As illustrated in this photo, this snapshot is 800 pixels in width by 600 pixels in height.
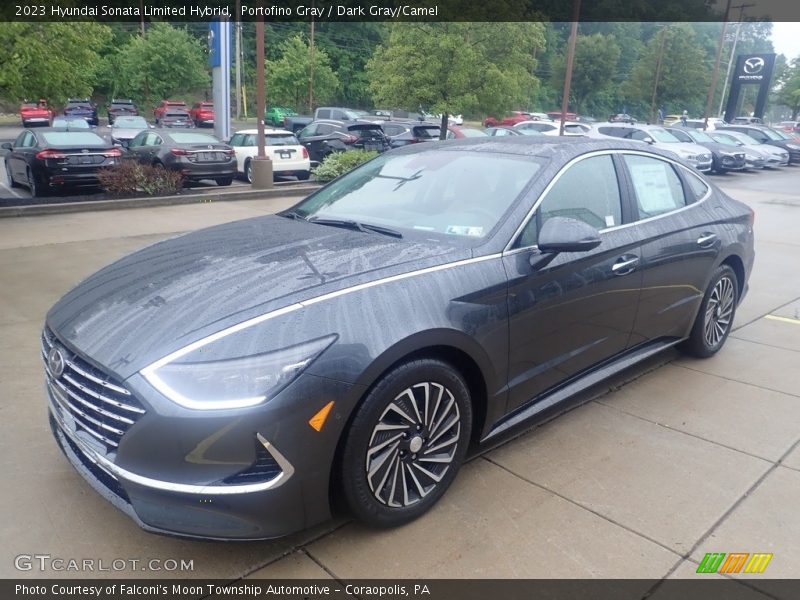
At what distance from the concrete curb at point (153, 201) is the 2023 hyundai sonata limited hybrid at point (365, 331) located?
7830 millimetres

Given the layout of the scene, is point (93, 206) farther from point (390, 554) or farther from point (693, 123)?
point (693, 123)

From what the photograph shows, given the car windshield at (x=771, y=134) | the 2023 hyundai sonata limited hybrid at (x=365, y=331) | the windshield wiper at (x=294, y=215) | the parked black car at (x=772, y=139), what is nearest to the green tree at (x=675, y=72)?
the car windshield at (x=771, y=134)

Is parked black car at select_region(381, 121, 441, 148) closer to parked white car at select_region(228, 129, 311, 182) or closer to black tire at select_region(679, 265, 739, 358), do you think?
parked white car at select_region(228, 129, 311, 182)

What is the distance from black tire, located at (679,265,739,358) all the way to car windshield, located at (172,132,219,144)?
37.5ft

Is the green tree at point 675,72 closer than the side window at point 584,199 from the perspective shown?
No

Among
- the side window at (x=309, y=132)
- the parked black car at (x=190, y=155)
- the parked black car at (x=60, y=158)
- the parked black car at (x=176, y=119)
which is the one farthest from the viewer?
the parked black car at (x=176, y=119)

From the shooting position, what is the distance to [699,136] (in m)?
23.5

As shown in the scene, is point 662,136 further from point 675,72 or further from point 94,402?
point 675,72

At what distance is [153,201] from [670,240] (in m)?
9.67

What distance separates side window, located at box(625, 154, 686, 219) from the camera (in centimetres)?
403

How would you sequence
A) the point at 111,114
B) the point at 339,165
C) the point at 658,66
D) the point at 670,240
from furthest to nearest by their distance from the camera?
the point at 658,66 → the point at 111,114 → the point at 339,165 → the point at 670,240

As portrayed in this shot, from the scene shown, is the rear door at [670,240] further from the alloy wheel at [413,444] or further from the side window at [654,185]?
the alloy wheel at [413,444]

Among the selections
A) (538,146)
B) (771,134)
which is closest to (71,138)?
(538,146)

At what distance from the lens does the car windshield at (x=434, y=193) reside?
337cm
